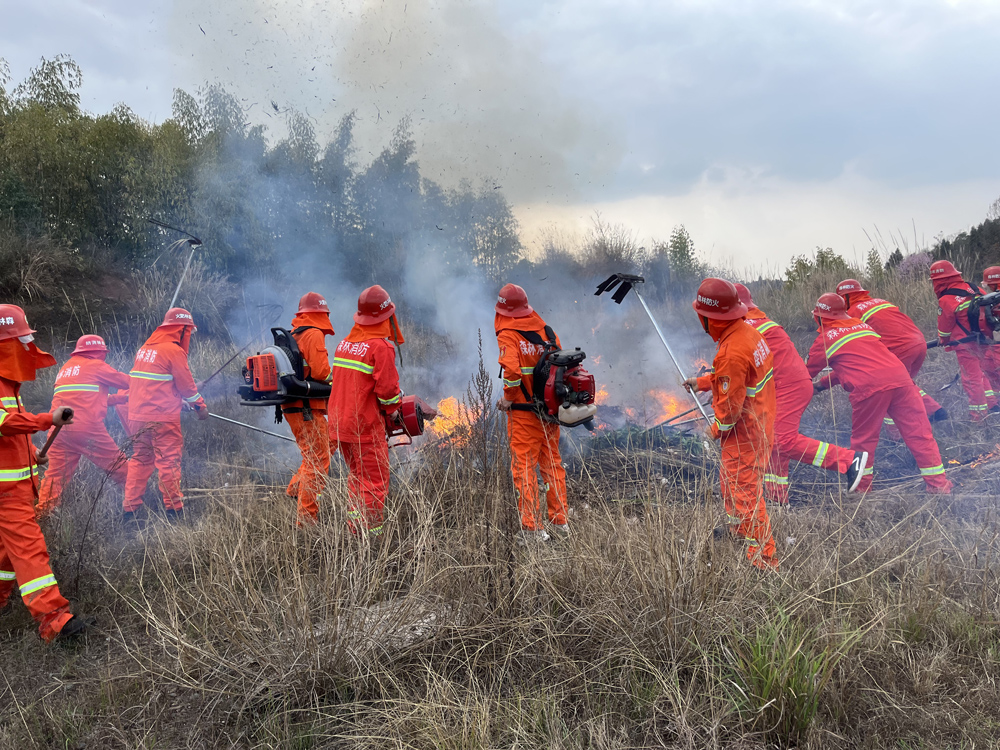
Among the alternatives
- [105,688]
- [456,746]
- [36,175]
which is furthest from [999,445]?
[36,175]

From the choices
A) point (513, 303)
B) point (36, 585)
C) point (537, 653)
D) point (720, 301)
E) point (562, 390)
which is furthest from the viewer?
point (513, 303)

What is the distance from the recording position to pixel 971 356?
812 centimetres

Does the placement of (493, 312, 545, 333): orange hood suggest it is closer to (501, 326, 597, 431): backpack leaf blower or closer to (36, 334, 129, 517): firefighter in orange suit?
(501, 326, 597, 431): backpack leaf blower

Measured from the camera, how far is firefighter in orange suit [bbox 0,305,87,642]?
3639 mm

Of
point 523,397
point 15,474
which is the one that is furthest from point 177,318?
point 523,397

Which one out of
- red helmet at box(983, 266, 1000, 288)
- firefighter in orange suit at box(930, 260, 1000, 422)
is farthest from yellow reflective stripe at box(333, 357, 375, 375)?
red helmet at box(983, 266, 1000, 288)

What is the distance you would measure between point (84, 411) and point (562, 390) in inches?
188

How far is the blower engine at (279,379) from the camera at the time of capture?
557cm

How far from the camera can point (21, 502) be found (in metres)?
3.82

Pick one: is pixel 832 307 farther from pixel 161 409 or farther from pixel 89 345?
pixel 89 345

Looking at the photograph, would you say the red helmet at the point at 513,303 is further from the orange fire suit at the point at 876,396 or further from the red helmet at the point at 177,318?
the red helmet at the point at 177,318

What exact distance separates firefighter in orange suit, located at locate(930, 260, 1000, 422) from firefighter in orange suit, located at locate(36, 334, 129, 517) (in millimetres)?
10128

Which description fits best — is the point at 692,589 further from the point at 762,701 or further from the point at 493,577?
the point at 493,577

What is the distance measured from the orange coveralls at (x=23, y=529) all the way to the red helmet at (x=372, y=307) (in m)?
2.37
